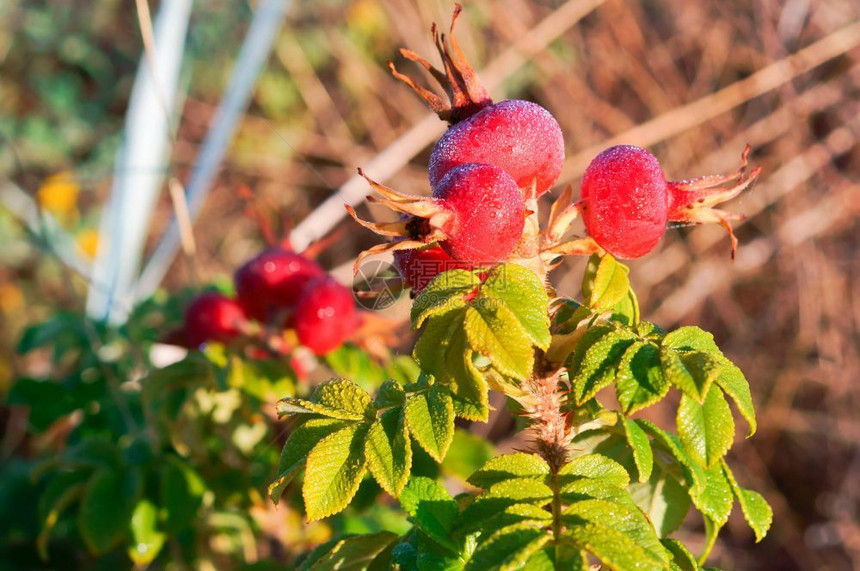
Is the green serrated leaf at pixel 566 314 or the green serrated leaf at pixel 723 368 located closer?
the green serrated leaf at pixel 723 368

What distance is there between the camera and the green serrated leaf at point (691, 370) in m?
0.60

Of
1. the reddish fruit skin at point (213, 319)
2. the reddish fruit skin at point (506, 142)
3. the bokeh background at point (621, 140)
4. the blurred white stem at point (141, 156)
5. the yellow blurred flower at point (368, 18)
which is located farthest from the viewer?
the yellow blurred flower at point (368, 18)

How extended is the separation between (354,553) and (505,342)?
303 millimetres

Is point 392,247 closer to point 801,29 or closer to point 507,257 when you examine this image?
point 507,257

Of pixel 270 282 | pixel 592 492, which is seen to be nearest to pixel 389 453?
pixel 592 492

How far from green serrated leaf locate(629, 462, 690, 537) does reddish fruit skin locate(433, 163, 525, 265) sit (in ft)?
1.12

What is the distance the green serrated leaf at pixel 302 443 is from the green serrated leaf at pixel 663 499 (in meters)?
0.36

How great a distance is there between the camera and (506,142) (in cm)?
76

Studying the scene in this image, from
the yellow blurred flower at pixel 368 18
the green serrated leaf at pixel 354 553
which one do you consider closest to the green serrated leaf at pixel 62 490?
the green serrated leaf at pixel 354 553

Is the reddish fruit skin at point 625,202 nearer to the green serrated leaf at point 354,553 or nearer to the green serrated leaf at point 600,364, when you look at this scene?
the green serrated leaf at point 600,364

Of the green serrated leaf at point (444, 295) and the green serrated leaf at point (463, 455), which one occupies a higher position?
the green serrated leaf at point (444, 295)

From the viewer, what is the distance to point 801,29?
3.11 m

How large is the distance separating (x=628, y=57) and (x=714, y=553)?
201cm

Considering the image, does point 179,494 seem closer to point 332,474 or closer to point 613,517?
point 332,474
